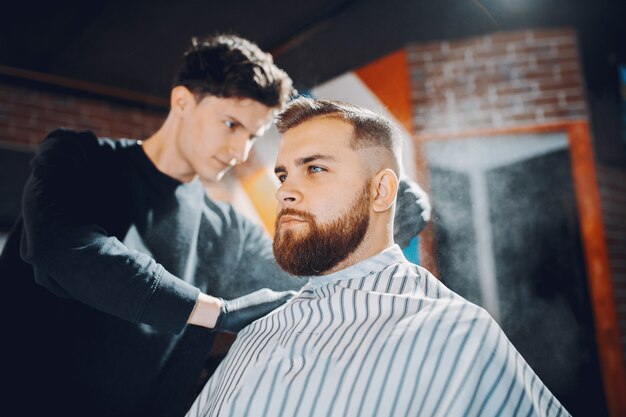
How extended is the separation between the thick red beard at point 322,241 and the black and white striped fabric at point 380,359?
0.24 feet

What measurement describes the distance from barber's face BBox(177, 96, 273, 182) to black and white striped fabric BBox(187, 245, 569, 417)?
617 millimetres

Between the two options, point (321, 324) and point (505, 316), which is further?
point (505, 316)

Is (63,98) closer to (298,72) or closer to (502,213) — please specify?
(298,72)

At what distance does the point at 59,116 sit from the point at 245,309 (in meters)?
2.86

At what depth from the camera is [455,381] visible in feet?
3.10

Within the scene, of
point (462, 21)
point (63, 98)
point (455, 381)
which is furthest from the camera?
point (63, 98)

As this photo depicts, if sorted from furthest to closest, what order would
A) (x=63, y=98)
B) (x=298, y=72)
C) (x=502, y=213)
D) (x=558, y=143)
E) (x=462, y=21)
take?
(x=63, y=98) → (x=558, y=143) → (x=462, y=21) → (x=502, y=213) → (x=298, y=72)

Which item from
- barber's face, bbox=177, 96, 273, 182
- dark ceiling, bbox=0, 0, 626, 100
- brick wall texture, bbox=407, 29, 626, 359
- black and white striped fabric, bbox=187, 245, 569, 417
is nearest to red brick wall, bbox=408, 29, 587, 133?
brick wall texture, bbox=407, 29, 626, 359

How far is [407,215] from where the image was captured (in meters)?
1.59

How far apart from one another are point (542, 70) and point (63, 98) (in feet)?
11.6

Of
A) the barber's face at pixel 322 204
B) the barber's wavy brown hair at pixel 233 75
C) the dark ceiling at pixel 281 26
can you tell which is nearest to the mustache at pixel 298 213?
the barber's face at pixel 322 204

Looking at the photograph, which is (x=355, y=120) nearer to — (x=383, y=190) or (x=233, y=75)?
(x=383, y=190)

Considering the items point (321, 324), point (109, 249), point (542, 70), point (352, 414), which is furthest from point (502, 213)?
point (109, 249)

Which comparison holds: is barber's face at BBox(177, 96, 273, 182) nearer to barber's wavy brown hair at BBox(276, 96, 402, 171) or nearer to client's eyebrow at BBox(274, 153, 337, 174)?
barber's wavy brown hair at BBox(276, 96, 402, 171)
